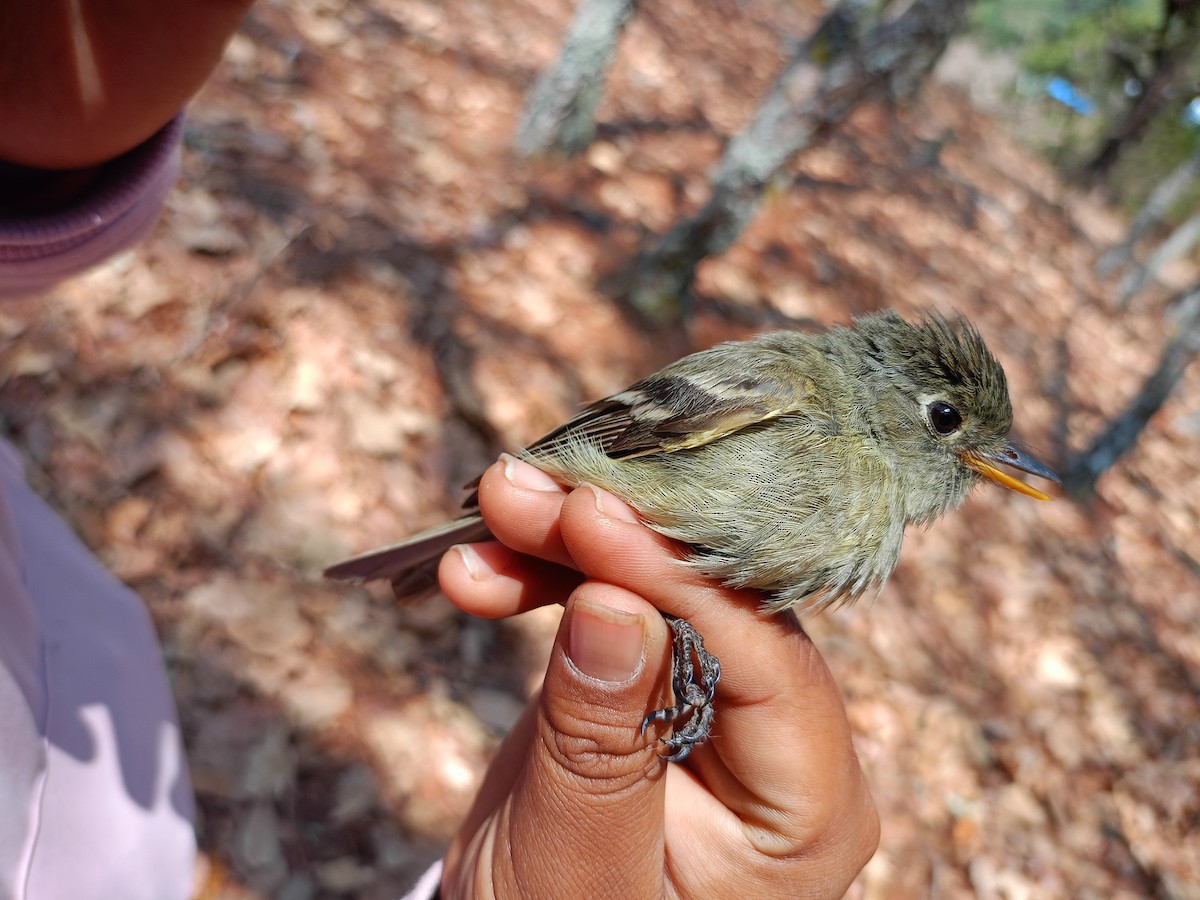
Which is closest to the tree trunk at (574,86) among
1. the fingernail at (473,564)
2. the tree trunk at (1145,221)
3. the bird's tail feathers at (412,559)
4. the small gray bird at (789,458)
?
the small gray bird at (789,458)

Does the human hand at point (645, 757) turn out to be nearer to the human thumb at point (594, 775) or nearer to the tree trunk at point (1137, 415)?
the human thumb at point (594, 775)

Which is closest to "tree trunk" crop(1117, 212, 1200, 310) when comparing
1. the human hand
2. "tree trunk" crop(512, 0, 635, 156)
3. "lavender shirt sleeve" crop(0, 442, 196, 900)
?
"tree trunk" crop(512, 0, 635, 156)

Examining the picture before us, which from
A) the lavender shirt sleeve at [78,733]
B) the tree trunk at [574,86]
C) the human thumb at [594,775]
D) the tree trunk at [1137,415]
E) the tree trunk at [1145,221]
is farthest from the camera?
the tree trunk at [1145,221]

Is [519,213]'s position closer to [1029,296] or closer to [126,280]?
[126,280]

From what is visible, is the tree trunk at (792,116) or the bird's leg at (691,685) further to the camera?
the tree trunk at (792,116)

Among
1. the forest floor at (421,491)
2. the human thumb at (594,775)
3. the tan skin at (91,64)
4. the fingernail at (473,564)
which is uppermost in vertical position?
the tan skin at (91,64)

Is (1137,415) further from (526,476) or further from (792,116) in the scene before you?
(526,476)

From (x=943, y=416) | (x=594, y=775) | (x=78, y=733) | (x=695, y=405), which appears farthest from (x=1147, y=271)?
(x=78, y=733)
